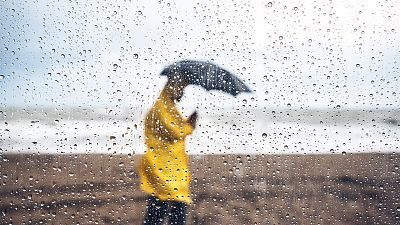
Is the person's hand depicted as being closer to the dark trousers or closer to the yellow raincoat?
the yellow raincoat

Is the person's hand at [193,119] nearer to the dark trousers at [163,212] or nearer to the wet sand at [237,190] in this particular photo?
the wet sand at [237,190]

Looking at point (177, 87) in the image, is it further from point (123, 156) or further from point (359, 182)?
point (359, 182)

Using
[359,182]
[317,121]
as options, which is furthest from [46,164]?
[359,182]

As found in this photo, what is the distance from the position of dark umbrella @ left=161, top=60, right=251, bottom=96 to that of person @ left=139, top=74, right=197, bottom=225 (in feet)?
0.06

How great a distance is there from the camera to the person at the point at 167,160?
4.54 feet

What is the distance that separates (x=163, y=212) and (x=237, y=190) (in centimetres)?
22

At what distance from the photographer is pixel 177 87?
54.6 inches

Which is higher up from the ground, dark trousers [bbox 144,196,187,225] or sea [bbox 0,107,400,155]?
sea [bbox 0,107,400,155]

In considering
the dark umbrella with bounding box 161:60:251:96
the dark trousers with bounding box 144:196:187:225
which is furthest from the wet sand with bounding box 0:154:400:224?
the dark umbrella with bounding box 161:60:251:96

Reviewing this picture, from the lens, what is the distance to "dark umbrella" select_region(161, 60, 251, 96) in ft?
4.46

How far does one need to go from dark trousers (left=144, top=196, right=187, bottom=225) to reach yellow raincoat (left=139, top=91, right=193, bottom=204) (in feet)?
0.05

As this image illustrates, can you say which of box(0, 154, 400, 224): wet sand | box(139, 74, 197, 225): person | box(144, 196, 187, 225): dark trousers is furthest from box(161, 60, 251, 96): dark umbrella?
box(144, 196, 187, 225): dark trousers

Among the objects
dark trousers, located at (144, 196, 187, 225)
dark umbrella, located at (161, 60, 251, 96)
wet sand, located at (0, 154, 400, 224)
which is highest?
dark umbrella, located at (161, 60, 251, 96)

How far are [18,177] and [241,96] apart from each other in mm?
619
